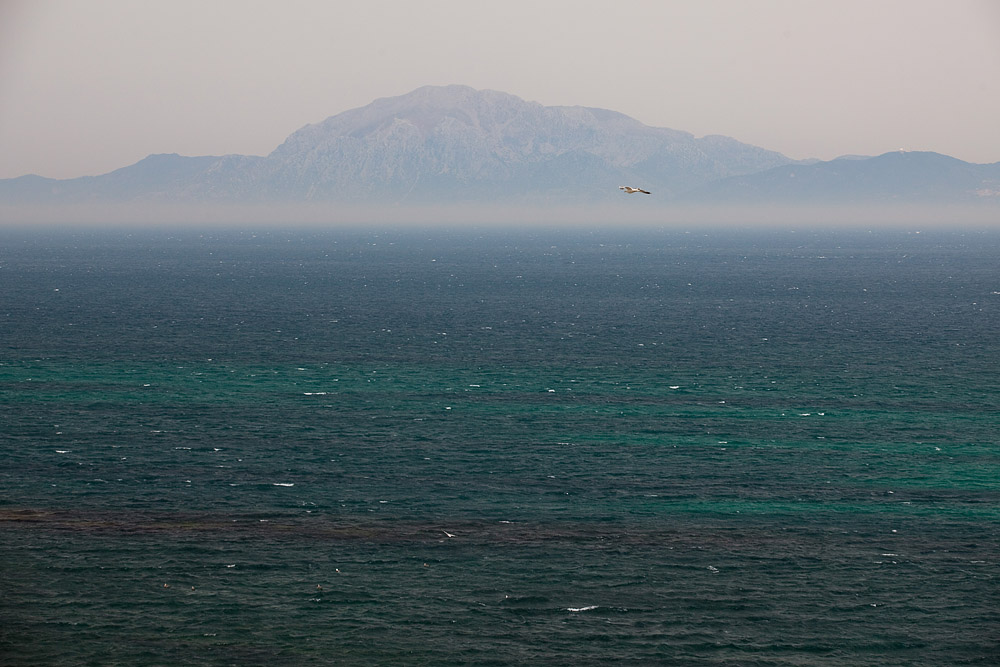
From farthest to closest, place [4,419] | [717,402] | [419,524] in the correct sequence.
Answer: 1. [717,402]
2. [4,419]
3. [419,524]

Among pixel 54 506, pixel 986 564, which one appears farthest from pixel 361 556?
pixel 986 564

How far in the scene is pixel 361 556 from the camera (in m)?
61.2

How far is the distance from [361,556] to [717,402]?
50.0 meters

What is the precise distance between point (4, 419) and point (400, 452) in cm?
3472

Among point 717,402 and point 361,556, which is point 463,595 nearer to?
point 361,556

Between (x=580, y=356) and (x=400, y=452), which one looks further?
(x=580, y=356)

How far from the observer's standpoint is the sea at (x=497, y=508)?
170 ft

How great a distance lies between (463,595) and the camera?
2205 inches

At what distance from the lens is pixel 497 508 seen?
69.6m

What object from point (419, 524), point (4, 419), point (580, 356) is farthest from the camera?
point (580, 356)

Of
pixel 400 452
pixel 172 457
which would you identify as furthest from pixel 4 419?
pixel 400 452

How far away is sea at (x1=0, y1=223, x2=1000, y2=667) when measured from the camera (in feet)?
170

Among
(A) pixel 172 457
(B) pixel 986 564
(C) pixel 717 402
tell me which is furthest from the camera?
(C) pixel 717 402

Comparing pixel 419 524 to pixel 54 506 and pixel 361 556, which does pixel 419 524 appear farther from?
pixel 54 506
